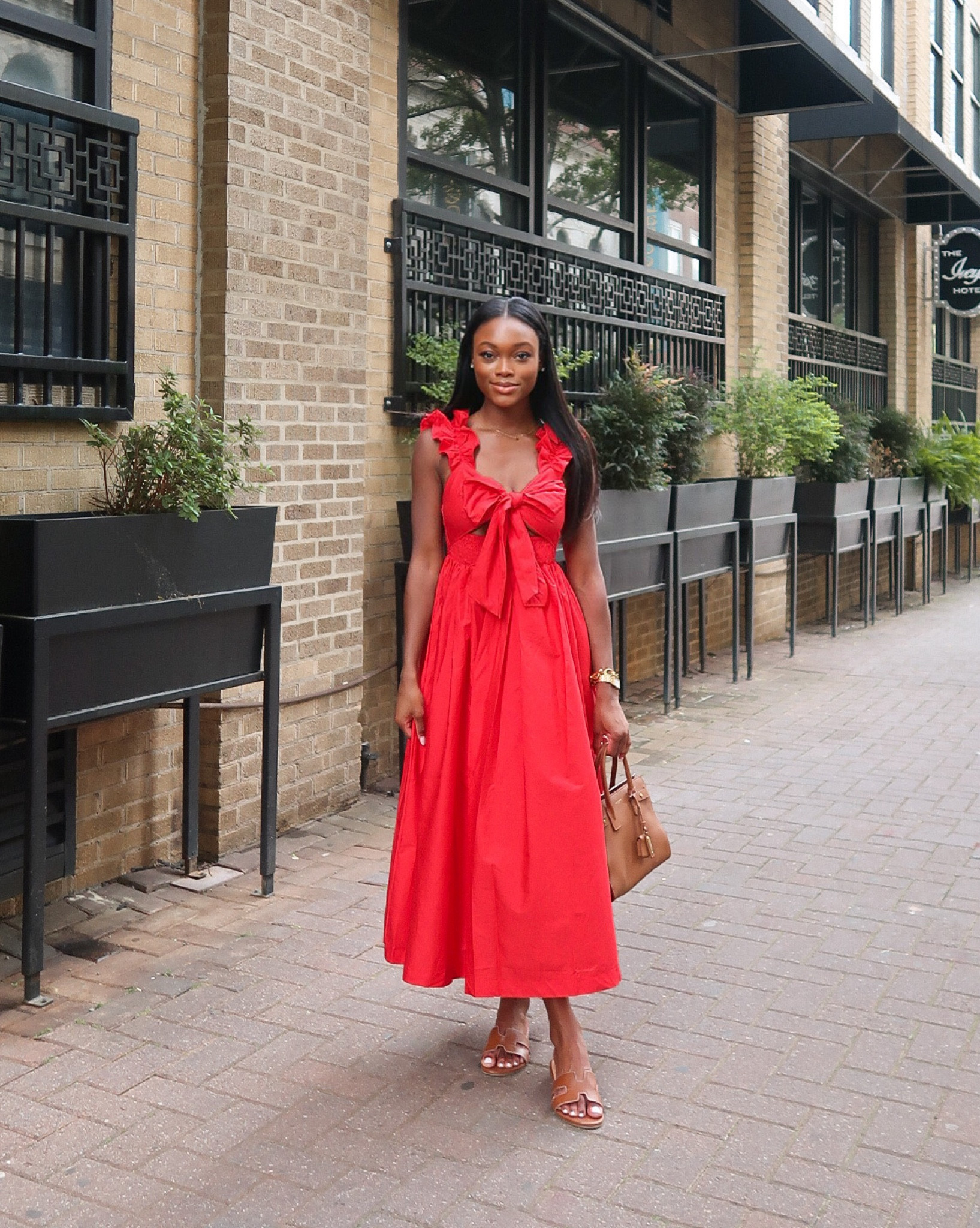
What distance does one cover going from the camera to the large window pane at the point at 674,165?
9.45 m

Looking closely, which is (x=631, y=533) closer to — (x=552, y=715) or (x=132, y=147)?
(x=132, y=147)

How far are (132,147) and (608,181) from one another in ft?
16.3

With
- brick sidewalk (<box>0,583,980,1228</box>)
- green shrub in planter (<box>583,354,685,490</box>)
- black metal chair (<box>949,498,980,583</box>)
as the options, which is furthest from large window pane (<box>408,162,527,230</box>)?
black metal chair (<box>949,498,980,583</box>)

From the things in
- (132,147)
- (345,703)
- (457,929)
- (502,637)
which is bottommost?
(457,929)

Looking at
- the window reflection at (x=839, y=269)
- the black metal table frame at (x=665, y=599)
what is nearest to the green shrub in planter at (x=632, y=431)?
the black metal table frame at (x=665, y=599)

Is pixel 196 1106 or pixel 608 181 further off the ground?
pixel 608 181

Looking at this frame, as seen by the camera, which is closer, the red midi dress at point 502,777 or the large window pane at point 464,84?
the red midi dress at point 502,777

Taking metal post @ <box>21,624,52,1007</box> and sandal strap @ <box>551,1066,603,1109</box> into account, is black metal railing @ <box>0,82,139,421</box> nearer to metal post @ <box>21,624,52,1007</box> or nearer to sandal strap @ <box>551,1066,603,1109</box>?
metal post @ <box>21,624,52,1007</box>

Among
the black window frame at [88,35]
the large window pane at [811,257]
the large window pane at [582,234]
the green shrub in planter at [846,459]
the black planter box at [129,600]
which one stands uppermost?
the large window pane at [811,257]

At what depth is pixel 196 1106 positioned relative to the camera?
124 inches

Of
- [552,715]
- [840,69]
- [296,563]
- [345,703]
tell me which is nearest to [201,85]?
[296,563]

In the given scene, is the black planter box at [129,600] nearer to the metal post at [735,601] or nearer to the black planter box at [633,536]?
the black planter box at [633,536]

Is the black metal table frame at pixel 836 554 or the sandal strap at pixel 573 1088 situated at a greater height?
the black metal table frame at pixel 836 554

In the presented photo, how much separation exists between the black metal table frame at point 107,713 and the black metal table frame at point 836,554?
738 centimetres
